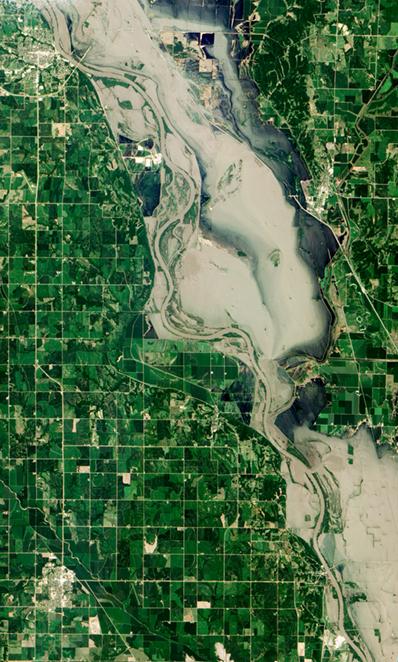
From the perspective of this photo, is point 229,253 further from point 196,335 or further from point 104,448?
point 104,448

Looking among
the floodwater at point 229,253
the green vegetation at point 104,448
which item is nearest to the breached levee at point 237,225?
the floodwater at point 229,253

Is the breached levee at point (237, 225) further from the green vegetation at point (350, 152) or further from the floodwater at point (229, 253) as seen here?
the green vegetation at point (350, 152)

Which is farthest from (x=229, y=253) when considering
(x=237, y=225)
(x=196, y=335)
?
(x=196, y=335)

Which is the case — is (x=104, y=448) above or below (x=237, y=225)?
below

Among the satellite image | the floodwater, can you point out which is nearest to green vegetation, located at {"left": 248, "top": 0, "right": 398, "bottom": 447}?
the satellite image

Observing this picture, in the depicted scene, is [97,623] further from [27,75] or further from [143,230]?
[27,75]

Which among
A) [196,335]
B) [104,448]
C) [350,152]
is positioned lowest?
[104,448]

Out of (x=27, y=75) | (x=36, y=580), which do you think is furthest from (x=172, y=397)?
(x=27, y=75)
